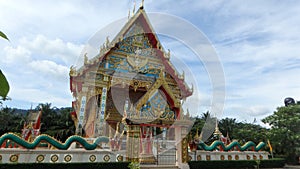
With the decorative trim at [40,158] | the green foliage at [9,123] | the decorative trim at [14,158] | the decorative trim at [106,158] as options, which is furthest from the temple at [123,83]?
the green foliage at [9,123]

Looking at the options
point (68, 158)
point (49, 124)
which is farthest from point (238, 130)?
point (49, 124)

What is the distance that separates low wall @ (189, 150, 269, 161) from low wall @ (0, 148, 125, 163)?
3.87 metres

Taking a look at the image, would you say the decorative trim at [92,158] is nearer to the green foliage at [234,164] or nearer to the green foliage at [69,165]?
the green foliage at [69,165]

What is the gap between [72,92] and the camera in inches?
651

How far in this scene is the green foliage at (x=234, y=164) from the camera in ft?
32.4

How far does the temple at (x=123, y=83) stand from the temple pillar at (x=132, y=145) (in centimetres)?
101

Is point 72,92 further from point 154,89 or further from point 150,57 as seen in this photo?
point 154,89

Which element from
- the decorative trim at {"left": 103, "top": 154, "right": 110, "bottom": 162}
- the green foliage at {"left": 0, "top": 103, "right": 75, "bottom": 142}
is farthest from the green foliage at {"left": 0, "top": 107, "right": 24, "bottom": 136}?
the decorative trim at {"left": 103, "top": 154, "right": 110, "bottom": 162}

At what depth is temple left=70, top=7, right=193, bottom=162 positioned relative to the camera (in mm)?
12145

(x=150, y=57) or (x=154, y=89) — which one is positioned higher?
(x=150, y=57)

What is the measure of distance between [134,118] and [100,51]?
7.05 m

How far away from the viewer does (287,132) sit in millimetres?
14977

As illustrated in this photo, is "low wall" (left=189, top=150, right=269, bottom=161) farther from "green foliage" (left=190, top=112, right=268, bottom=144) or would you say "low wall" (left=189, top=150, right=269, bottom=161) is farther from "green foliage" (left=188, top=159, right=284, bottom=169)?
"green foliage" (left=190, top=112, right=268, bottom=144)

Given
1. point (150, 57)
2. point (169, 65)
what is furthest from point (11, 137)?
point (169, 65)
